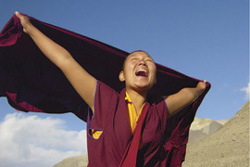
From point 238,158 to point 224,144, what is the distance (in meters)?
5.07

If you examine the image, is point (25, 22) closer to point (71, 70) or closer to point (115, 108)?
point (71, 70)

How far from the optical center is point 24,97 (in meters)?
2.93

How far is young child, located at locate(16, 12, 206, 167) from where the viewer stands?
197cm

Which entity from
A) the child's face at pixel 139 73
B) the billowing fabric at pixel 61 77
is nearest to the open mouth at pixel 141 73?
the child's face at pixel 139 73

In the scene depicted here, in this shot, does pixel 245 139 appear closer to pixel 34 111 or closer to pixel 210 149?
pixel 210 149

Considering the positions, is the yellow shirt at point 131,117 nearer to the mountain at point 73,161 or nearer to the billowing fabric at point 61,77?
the billowing fabric at point 61,77

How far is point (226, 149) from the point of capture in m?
20.1

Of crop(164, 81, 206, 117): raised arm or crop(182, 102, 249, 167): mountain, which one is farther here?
crop(182, 102, 249, 167): mountain

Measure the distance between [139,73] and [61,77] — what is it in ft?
3.80

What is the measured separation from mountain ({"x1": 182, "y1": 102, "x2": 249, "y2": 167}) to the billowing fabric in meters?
14.6

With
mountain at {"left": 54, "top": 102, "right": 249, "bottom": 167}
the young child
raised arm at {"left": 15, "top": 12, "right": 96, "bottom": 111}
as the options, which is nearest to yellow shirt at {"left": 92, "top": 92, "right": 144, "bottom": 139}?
the young child

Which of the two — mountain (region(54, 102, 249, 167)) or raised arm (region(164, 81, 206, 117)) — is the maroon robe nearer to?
raised arm (region(164, 81, 206, 117))

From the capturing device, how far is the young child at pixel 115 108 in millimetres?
1973

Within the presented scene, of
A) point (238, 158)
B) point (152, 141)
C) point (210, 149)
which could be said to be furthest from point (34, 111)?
point (210, 149)
